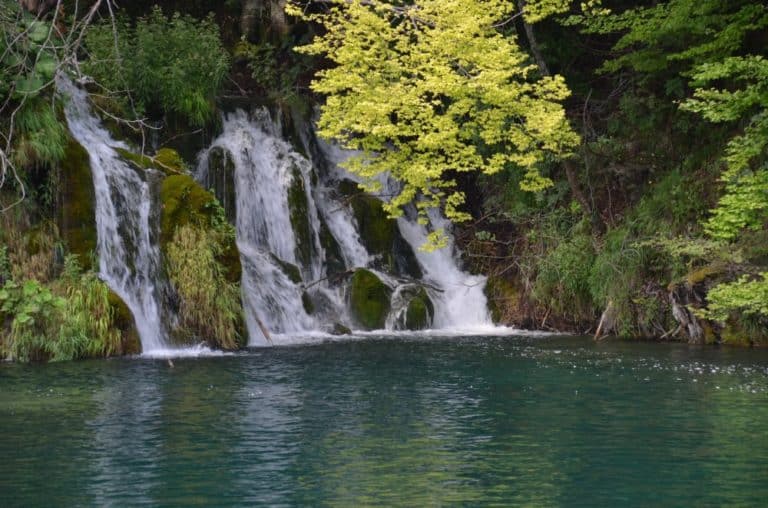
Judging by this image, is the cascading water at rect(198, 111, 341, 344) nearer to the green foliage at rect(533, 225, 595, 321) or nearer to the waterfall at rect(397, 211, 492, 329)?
the waterfall at rect(397, 211, 492, 329)

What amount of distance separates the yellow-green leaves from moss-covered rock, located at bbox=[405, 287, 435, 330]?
1.95 m

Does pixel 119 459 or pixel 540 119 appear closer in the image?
pixel 119 459

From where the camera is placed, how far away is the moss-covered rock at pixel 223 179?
21906 mm

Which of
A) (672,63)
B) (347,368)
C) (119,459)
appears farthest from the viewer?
(672,63)

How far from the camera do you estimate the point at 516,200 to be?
23.5 m

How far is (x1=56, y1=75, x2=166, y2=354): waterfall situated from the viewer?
17.5 m

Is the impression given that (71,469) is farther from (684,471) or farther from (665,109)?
(665,109)

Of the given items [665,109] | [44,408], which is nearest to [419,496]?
[44,408]

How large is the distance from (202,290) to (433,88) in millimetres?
6004

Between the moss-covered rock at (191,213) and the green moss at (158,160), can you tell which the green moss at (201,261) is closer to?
the moss-covered rock at (191,213)

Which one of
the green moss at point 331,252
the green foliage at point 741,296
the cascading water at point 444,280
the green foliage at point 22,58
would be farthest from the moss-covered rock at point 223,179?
the green foliage at point 741,296

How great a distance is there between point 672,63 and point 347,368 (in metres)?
11.0

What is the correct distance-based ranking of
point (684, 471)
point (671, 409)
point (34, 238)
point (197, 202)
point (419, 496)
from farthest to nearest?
point (197, 202) → point (34, 238) → point (671, 409) → point (684, 471) → point (419, 496)

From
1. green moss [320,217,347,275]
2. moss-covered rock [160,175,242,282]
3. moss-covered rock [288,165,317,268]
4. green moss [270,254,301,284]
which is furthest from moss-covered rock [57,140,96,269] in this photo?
green moss [320,217,347,275]
